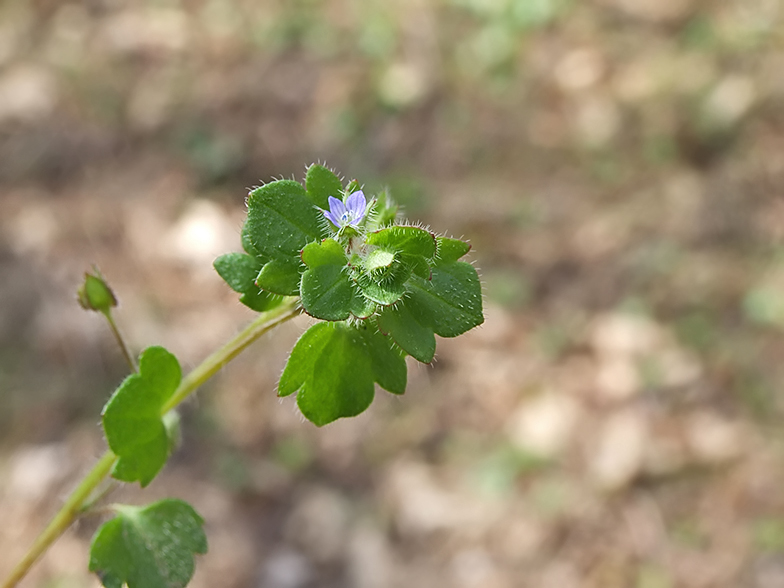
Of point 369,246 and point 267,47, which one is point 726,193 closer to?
point 267,47

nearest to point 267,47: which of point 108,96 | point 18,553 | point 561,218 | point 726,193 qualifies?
point 108,96

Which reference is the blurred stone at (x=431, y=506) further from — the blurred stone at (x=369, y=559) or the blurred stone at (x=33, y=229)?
the blurred stone at (x=33, y=229)

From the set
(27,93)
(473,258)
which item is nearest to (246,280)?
(473,258)

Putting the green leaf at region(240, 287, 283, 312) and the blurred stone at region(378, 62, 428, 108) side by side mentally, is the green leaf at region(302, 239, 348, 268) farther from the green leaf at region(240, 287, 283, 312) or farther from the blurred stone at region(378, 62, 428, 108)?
the blurred stone at region(378, 62, 428, 108)

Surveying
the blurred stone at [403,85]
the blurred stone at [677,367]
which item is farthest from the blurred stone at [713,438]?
the blurred stone at [403,85]

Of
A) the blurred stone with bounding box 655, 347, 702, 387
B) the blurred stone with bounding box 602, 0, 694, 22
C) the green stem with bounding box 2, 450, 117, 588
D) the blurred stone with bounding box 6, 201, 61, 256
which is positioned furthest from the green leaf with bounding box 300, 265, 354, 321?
the blurred stone with bounding box 602, 0, 694, 22

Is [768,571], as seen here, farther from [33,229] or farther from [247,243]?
[33,229]
